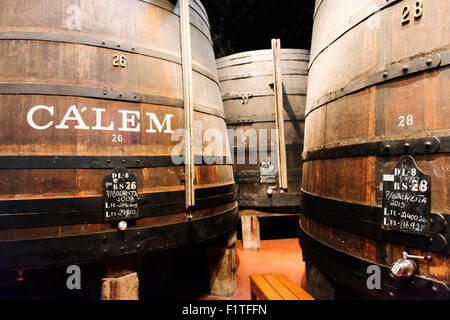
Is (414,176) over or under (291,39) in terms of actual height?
under

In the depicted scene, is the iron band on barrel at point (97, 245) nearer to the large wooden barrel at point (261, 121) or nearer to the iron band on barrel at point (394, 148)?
the iron band on barrel at point (394, 148)

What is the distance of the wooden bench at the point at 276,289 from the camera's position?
8.05ft

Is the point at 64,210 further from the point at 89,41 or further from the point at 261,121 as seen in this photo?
the point at 261,121

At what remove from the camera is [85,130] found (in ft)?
6.87

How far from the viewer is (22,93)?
1.99m

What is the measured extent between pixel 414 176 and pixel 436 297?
25.7 inches

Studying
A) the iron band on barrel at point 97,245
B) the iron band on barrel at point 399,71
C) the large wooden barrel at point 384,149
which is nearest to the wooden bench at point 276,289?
the large wooden barrel at point 384,149

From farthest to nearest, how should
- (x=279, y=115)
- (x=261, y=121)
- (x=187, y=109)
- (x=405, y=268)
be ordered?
(x=261, y=121) < (x=279, y=115) < (x=187, y=109) < (x=405, y=268)

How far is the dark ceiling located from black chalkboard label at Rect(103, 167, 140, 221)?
767 centimetres

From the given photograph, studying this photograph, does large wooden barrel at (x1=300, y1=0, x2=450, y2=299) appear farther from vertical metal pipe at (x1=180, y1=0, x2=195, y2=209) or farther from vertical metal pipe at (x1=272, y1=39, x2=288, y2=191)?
vertical metal pipe at (x1=180, y1=0, x2=195, y2=209)

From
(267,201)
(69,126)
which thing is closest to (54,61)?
(69,126)

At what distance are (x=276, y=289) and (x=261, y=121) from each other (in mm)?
3280

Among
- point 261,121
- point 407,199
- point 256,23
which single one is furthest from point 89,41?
point 256,23

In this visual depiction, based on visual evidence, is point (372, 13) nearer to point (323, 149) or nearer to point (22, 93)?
point (323, 149)
